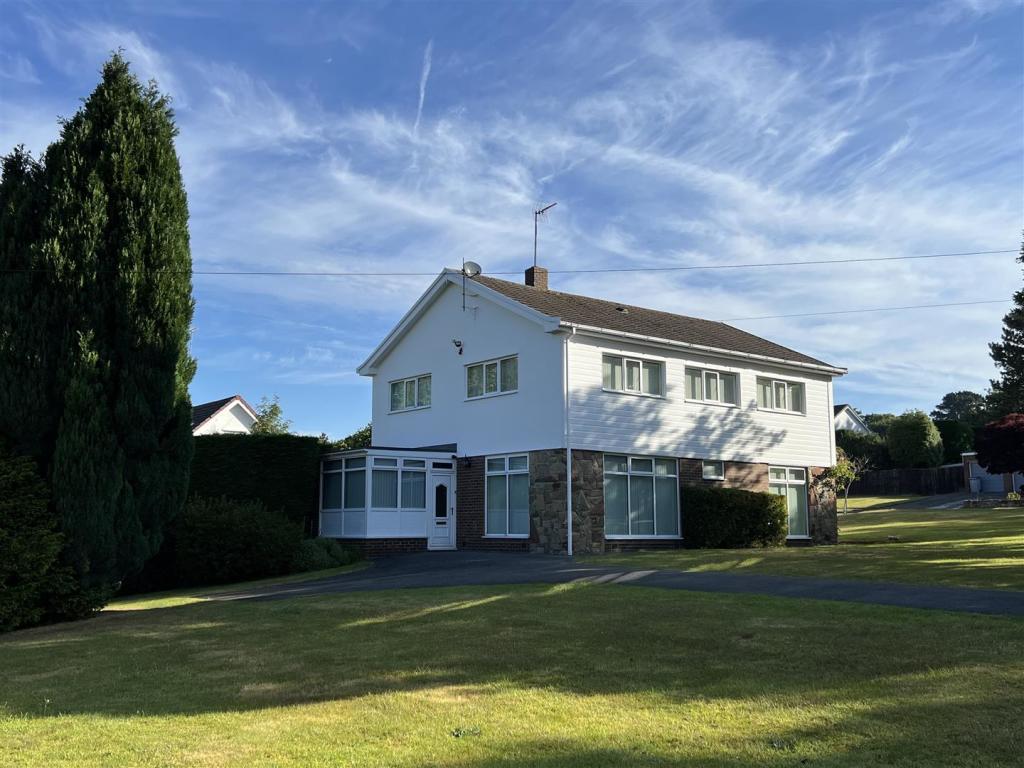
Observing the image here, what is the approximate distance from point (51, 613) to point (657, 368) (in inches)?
647

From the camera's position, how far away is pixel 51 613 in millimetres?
14016

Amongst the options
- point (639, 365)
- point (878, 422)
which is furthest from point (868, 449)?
point (639, 365)

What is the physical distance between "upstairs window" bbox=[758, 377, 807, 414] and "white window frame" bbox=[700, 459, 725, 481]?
8.64ft

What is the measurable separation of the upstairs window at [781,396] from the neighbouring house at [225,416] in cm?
2468

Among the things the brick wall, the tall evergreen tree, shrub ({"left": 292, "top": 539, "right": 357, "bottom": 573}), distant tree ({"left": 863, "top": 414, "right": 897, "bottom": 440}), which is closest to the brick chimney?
the brick wall

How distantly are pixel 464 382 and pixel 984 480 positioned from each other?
4382cm

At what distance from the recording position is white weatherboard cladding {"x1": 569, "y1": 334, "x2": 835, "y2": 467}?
23.4 m

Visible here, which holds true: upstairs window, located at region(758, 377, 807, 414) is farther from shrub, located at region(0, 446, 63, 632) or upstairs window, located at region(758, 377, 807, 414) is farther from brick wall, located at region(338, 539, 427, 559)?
shrub, located at region(0, 446, 63, 632)

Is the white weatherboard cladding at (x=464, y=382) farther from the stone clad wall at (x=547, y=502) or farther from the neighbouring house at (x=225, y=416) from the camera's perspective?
the neighbouring house at (x=225, y=416)

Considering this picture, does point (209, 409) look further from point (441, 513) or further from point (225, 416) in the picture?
point (441, 513)

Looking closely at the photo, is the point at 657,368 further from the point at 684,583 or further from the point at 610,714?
the point at 610,714

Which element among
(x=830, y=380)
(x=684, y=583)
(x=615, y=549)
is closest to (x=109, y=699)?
(x=684, y=583)

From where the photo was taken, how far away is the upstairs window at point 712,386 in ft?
86.7

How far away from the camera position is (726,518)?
82.8 feet
